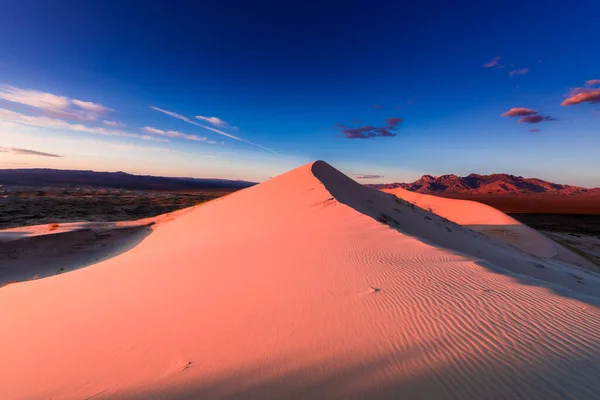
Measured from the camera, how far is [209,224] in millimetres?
10398

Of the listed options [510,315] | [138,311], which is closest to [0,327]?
[138,311]

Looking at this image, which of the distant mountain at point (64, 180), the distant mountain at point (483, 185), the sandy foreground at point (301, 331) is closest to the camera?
the sandy foreground at point (301, 331)

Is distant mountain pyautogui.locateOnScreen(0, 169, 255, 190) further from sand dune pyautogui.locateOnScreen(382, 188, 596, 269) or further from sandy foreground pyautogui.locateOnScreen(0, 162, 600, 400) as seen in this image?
sandy foreground pyautogui.locateOnScreen(0, 162, 600, 400)

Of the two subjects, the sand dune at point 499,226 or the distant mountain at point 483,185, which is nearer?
the sand dune at point 499,226

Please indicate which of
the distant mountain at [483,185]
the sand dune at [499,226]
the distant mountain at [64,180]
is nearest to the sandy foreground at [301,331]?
the sand dune at [499,226]

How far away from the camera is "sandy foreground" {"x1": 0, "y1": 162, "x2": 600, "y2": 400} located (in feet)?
6.55

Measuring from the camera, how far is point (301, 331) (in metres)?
2.78

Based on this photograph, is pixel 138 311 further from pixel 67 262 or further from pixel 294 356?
pixel 67 262

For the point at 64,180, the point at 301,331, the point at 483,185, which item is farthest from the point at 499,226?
the point at 483,185

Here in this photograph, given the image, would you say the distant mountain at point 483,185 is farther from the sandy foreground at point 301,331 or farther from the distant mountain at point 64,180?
the sandy foreground at point 301,331

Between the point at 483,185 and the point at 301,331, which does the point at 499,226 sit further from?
the point at 483,185

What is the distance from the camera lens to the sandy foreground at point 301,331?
2.00 meters

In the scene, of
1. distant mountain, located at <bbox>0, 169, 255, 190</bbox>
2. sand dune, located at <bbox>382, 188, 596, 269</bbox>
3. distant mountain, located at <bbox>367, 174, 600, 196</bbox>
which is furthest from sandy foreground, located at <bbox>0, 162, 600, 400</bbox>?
distant mountain, located at <bbox>367, 174, 600, 196</bbox>

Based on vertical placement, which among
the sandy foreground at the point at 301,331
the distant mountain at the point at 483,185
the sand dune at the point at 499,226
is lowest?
the sand dune at the point at 499,226
